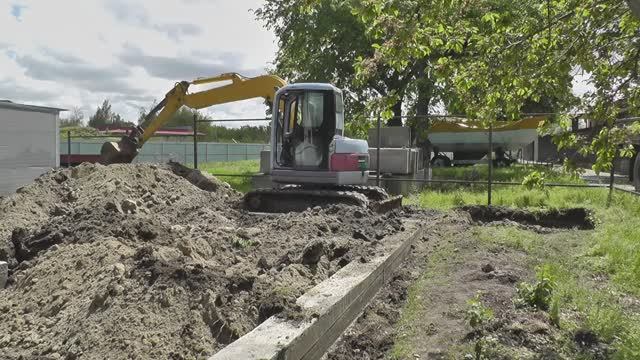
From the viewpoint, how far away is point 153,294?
169 inches

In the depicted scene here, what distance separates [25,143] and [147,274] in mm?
8678

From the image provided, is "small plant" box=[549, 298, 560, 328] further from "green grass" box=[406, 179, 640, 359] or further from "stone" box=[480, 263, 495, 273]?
"stone" box=[480, 263, 495, 273]

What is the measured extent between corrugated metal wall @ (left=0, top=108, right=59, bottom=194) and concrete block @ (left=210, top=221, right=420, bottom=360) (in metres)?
8.21

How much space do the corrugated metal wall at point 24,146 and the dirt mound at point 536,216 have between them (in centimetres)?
895

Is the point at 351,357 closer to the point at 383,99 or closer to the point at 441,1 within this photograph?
the point at 383,99

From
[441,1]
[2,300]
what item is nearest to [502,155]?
[441,1]

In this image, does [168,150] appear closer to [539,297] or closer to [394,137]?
[394,137]

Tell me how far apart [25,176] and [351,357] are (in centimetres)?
955

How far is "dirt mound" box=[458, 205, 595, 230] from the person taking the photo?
12.2 m

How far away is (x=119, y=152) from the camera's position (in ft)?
44.8

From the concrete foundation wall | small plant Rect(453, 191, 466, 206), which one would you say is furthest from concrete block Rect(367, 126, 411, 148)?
small plant Rect(453, 191, 466, 206)

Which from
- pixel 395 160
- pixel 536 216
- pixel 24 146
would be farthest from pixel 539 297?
pixel 395 160

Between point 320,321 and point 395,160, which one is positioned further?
point 395,160

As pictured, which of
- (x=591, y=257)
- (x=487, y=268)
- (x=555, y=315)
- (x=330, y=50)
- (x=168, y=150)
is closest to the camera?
(x=555, y=315)
